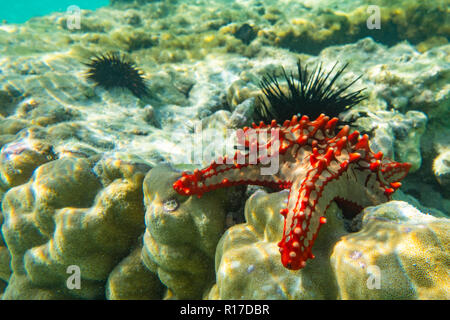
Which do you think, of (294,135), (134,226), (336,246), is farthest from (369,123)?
(134,226)

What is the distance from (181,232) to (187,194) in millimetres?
472

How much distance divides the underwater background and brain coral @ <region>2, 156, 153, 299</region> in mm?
17

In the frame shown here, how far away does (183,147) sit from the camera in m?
3.94

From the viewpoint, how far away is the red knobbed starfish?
6.12 feet

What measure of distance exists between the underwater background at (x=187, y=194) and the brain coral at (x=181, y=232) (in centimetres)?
1

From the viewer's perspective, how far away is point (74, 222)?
9.25ft

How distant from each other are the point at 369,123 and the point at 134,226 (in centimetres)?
368

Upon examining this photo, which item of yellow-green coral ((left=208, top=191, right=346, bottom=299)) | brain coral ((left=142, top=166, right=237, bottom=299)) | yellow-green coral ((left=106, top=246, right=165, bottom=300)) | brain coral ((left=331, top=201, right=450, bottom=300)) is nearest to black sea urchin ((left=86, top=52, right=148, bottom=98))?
brain coral ((left=142, top=166, right=237, bottom=299))

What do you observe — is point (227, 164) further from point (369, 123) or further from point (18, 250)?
point (18, 250)

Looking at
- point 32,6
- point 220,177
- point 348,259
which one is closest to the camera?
point 348,259

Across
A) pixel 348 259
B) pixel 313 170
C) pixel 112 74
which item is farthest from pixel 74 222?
pixel 112 74

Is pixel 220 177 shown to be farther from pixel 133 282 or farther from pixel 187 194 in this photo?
pixel 133 282

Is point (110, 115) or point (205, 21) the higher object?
point (205, 21)
